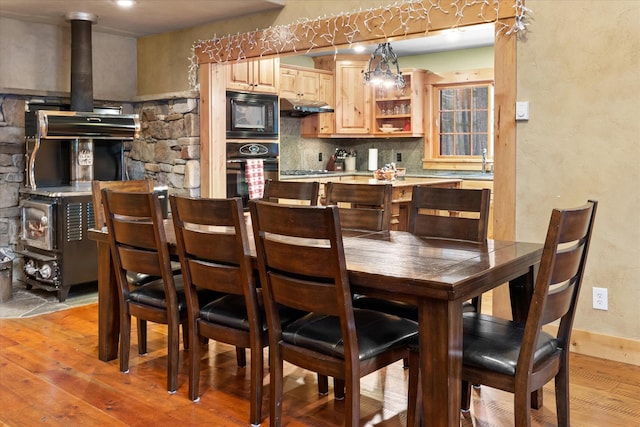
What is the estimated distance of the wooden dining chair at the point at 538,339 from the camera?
6.44 ft

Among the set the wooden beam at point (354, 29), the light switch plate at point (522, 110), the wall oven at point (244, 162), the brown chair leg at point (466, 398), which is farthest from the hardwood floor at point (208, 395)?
the wall oven at point (244, 162)

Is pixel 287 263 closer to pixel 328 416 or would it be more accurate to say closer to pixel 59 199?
pixel 328 416

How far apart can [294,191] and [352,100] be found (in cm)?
450

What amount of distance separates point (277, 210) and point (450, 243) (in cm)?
96

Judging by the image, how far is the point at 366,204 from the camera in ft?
10.8

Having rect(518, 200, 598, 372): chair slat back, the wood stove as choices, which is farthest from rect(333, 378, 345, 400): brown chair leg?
the wood stove

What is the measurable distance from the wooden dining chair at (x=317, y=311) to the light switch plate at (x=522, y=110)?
1.81m

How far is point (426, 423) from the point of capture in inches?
82.3

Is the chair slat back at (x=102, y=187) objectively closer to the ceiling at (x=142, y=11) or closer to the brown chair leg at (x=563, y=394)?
the ceiling at (x=142, y=11)

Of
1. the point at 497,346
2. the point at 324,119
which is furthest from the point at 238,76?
the point at 497,346

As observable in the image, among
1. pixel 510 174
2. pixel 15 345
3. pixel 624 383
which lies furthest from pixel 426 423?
pixel 15 345

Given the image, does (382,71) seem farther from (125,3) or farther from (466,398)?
(466,398)

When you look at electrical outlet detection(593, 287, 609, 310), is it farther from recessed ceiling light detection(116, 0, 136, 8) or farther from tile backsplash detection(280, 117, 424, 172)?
tile backsplash detection(280, 117, 424, 172)

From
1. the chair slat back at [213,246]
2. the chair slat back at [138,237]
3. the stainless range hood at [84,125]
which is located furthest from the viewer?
the stainless range hood at [84,125]
